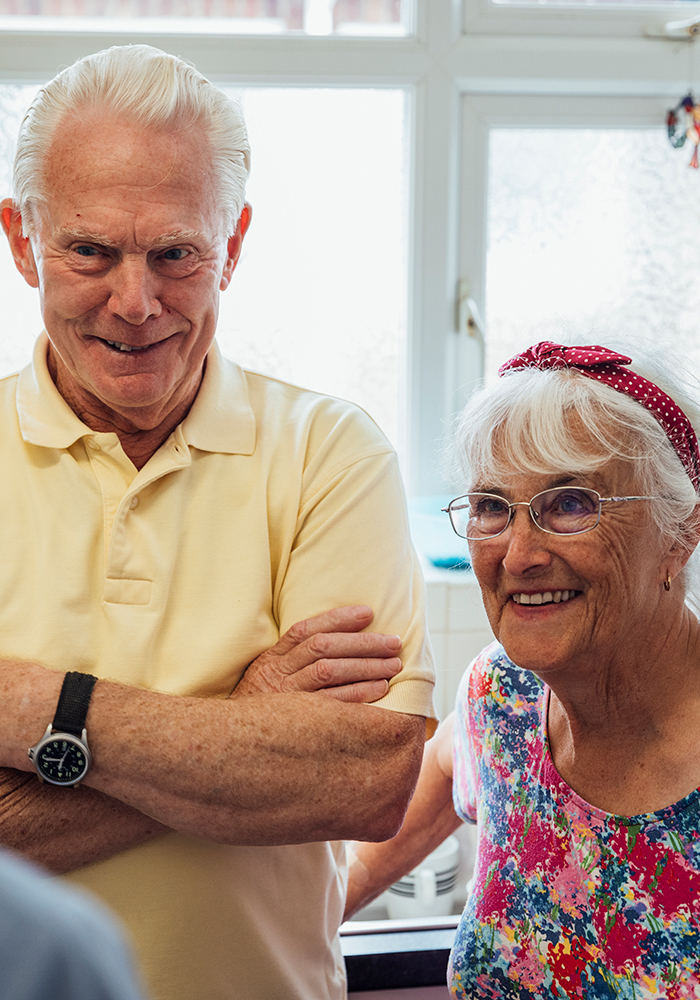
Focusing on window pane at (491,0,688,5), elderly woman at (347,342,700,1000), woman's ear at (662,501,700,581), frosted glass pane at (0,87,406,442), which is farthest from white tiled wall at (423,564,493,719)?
window pane at (491,0,688,5)

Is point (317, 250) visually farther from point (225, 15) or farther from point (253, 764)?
point (253, 764)

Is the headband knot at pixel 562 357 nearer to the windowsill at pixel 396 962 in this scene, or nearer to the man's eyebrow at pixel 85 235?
the man's eyebrow at pixel 85 235

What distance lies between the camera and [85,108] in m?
1.21

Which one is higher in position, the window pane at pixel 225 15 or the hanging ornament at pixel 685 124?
the window pane at pixel 225 15

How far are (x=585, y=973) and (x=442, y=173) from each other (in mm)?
2427

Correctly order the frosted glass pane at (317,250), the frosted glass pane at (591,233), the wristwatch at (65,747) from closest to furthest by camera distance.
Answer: the wristwatch at (65,747), the frosted glass pane at (317,250), the frosted glass pane at (591,233)

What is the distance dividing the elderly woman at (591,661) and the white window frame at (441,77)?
1.60 metres

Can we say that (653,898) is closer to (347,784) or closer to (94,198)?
(347,784)

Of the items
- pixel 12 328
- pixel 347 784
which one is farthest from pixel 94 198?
pixel 12 328

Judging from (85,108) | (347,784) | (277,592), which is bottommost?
(347,784)

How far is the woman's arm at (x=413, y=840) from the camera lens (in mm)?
1594

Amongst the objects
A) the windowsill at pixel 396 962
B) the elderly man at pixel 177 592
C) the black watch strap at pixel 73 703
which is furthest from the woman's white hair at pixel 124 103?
the windowsill at pixel 396 962

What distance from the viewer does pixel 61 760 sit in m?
1.12

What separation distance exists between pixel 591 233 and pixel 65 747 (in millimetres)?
2584
